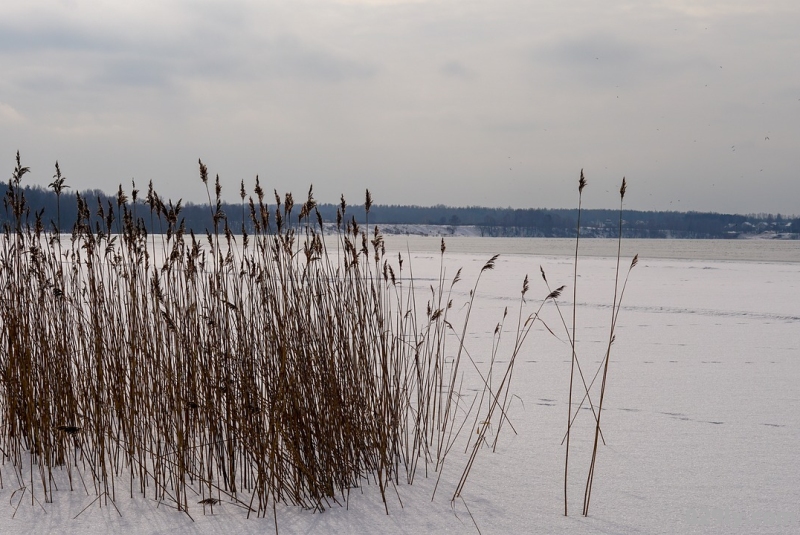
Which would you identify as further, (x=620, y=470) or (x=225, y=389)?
(x=620, y=470)

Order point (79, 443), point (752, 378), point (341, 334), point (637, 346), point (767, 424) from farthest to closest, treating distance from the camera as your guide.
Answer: point (637, 346) → point (752, 378) → point (767, 424) → point (79, 443) → point (341, 334)

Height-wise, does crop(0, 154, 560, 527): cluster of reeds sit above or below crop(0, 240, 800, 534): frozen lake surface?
above

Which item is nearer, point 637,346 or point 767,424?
point 767,424

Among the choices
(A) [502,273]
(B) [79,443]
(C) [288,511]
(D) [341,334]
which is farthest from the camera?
(A) [502,273]

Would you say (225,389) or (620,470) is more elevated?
(225,389)

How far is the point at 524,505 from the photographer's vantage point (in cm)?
282

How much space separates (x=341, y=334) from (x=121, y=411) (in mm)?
971

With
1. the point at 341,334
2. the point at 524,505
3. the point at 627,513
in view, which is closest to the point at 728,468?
the point at 627,513

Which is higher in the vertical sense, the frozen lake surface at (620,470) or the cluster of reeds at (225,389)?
the cluster of reeds at (225,389)

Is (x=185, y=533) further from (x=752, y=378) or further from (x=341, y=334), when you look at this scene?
(x=752, y=378)

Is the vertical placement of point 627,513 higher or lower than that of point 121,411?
lower

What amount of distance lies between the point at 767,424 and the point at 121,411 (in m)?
3.56

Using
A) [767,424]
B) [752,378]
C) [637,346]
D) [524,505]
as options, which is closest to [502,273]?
[637,346]

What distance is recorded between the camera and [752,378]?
5324mm
